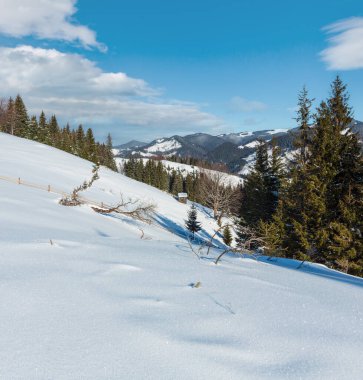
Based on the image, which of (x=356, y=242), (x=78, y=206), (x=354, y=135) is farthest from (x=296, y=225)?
(x=78, y=206)

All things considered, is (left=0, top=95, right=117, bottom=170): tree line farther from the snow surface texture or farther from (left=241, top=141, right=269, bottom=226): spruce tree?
the snow surface texture

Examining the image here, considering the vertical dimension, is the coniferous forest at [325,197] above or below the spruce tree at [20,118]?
below

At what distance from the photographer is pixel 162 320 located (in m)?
2.93

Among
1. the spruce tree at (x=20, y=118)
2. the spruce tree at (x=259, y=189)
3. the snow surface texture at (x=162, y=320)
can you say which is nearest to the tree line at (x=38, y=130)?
the spruce tree at (x=20, y=118)

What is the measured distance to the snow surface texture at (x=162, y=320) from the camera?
2.22 metres

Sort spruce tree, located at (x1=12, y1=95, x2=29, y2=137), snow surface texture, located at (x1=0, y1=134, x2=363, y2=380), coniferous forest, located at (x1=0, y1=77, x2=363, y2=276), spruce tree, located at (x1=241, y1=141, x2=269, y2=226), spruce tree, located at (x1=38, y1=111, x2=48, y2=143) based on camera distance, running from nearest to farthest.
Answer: snow surface texture, located at (x1=0, y1=134, x2=363, y2=380) < coniferous forest, located at (x1=0, y1=77, x2=363, y2=276) < spruce tree, located at (x1=241, y1=141, x2=269, y2=226) < spruce tree, located at (x1=12, y1=95, x2=29, y2=137) < spruce tree, located at (x1=38, y1=111, x2=48, y2=143)

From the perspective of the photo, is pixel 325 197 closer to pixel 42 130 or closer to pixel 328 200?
pixel 328 200

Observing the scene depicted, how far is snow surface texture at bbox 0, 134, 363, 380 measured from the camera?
7.27ft

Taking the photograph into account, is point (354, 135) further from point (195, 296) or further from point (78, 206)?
point (195, 296)

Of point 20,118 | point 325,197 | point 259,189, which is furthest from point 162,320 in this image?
point 20,118

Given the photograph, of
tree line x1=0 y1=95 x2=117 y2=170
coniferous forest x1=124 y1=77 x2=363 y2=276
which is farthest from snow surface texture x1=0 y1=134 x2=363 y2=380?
tree line x1=0 y1=95 x2=117 y2=170

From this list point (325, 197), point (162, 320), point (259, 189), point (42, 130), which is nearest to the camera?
point (162, 320)

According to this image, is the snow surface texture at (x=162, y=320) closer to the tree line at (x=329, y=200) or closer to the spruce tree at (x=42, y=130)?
the tree line at (x=329, y=200)

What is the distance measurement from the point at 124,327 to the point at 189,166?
593 feet
